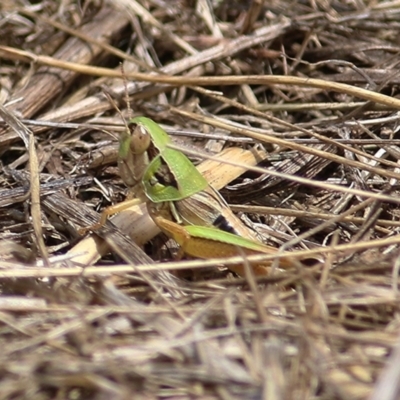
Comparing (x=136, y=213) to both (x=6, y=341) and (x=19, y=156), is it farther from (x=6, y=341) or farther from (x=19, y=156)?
(x=6, y=341)

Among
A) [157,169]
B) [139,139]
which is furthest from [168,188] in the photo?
[139,139]

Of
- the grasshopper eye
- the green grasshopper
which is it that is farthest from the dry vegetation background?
the grasshopper eye

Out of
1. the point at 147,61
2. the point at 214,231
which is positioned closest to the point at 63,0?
the point at 147,61

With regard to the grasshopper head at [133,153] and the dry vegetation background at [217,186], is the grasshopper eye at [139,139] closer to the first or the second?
the grasshopper head at [133,153]

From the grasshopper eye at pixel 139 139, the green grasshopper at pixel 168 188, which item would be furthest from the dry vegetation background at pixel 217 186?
the grasshopper eye at pixel 139 139

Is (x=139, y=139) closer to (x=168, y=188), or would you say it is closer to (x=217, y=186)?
(x=168, y=188)
